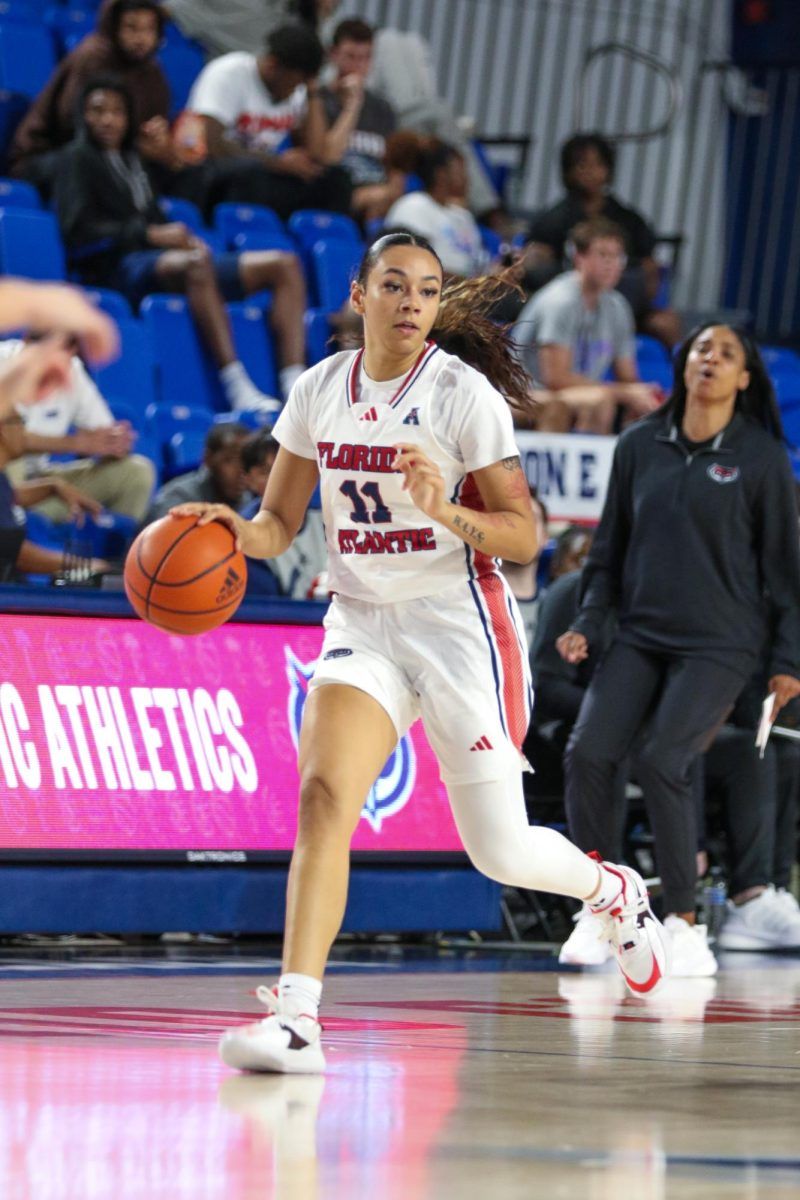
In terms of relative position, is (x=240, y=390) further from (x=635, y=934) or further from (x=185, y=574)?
(x=185, y=574)

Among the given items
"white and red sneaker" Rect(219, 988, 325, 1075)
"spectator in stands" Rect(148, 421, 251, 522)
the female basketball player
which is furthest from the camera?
"spectator in stands" Rect(148, 421, 251, 522)

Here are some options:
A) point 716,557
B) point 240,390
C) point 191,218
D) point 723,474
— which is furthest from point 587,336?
point 716,557

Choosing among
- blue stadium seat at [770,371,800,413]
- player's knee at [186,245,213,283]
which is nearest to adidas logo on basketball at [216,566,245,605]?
player's knee at [186,245,213,283]

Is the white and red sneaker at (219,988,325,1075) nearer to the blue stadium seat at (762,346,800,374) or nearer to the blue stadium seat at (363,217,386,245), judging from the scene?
the blue stadium seat at (363,217,386,245)

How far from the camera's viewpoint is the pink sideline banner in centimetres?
759

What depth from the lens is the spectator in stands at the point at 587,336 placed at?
13078 millimetres

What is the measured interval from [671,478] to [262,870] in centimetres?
218

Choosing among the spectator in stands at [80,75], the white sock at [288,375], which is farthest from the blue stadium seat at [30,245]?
the white sock at [288,375]

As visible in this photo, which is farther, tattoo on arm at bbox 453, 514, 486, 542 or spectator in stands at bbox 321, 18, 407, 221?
spectator in stands at bbox 321, 18, 407, 221

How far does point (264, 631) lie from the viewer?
827 cm

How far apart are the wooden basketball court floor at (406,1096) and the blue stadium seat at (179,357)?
226 inches

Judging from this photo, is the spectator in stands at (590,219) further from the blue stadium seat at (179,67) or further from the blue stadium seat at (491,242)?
the blue stadium seat at (179,67)

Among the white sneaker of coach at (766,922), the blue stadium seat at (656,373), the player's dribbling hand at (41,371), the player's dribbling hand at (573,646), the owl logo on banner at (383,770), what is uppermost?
the blue stadium seat at (656,373)

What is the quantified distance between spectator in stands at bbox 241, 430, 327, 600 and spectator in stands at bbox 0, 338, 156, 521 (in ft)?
2.30
